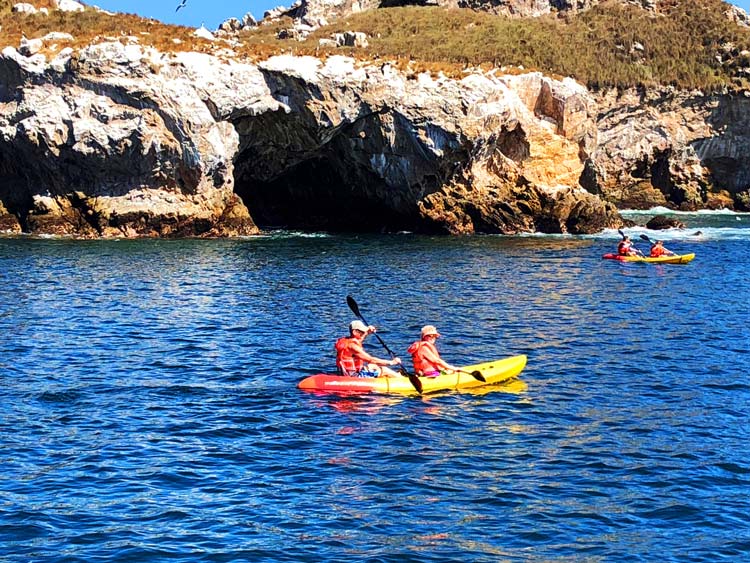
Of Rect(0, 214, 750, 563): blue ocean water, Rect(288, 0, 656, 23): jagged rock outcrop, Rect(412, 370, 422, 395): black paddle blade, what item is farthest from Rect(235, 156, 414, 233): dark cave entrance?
Rect(288, 0, 656, 23): jagged rock outcrop

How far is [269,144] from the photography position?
5934 centimetres

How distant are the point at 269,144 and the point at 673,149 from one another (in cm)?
5069

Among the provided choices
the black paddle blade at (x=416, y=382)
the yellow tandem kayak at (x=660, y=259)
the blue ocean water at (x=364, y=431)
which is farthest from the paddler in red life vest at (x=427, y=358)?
the yellow tandem kayak at (x=660, y=259)

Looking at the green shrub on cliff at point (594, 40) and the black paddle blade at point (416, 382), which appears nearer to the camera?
the black paddle blade at point (416, 382)

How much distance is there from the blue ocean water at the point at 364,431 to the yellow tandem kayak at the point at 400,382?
401 mm

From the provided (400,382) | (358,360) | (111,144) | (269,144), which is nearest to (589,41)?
(269,144)

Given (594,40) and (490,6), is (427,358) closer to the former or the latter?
(594,40)

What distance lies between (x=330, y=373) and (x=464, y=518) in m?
9.76

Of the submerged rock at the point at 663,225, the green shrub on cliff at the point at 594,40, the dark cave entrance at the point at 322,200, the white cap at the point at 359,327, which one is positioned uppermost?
the green shrub on cliff at the point at 594,40

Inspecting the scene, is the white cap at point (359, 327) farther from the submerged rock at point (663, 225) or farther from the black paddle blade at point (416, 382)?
the submerged rock at point (663, 225)

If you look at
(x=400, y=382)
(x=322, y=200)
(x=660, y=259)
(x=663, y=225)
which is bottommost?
(x=400, y=382)

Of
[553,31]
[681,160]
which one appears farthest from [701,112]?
[553,31]

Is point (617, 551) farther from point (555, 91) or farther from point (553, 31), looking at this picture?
point (553, 31)

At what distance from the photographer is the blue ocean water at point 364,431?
42.8ft
